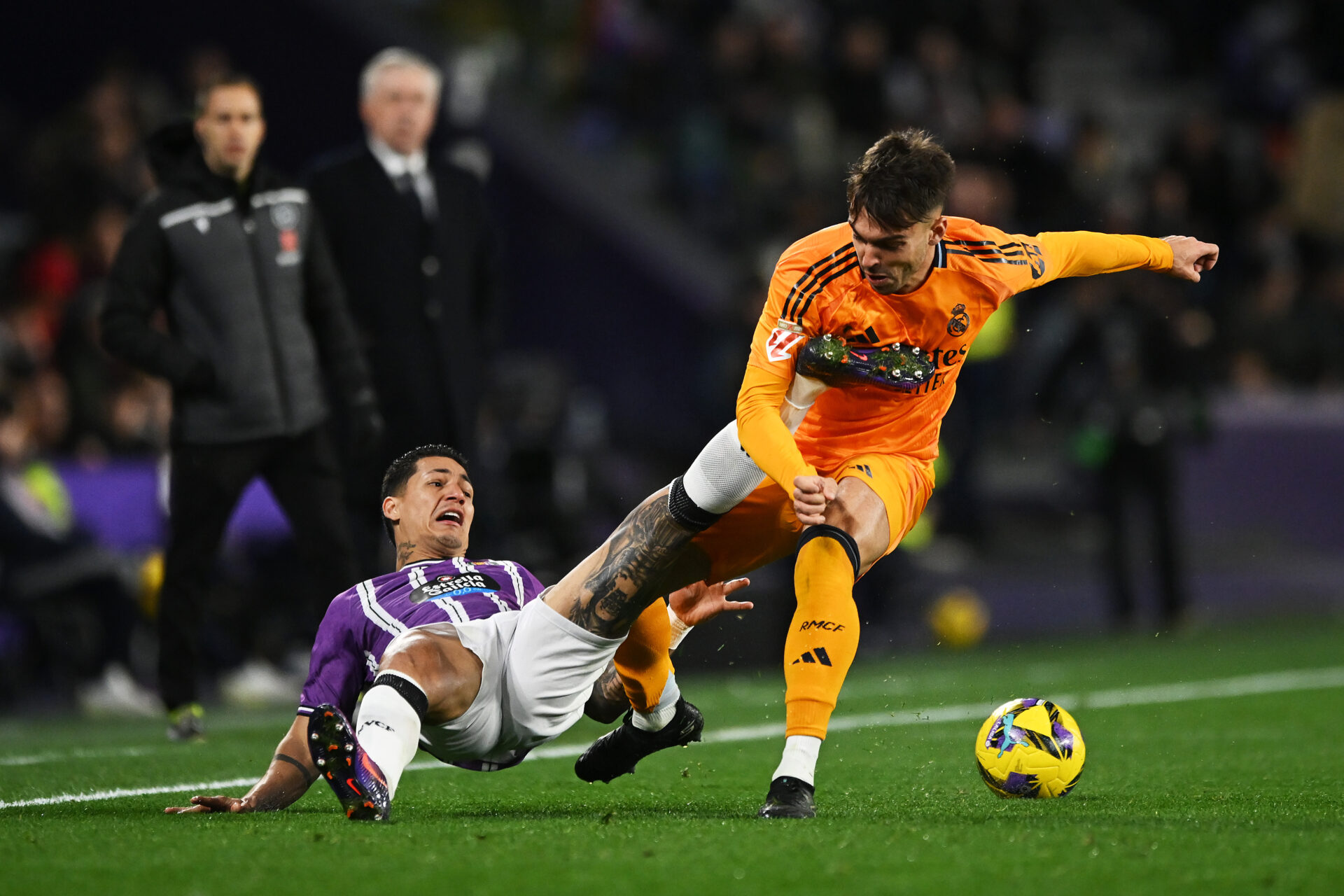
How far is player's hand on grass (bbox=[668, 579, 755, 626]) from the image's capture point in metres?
5.45

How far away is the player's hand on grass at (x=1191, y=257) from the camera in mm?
5441

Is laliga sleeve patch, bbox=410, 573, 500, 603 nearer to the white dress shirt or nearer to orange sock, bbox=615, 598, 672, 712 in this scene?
orange sock, bbox=615, 598, 672, 712

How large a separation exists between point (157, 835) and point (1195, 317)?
9217 mm

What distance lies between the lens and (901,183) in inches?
187

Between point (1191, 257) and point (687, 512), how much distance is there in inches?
70.3

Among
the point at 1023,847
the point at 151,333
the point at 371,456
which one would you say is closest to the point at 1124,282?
the point at 371,456

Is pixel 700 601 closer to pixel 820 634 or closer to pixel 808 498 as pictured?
pixel 820 634

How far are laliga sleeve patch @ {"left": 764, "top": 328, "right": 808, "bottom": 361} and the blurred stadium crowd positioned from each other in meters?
6.16

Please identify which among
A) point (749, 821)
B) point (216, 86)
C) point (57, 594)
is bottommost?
point (57, 594)

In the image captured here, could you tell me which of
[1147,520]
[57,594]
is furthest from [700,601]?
[1147,520]

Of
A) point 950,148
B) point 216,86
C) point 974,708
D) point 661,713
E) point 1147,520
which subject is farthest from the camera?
point 950,148

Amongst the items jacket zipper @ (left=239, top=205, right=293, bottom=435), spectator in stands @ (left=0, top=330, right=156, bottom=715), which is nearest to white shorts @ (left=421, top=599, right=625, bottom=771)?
jacket zipper @ (left=239, top=205, right=293, bottom=435)

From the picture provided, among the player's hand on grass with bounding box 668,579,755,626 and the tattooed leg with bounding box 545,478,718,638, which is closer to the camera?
the tattooed leg with bounding box 545,478,718,638

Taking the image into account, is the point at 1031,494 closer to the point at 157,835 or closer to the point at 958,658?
the point at 958,658
